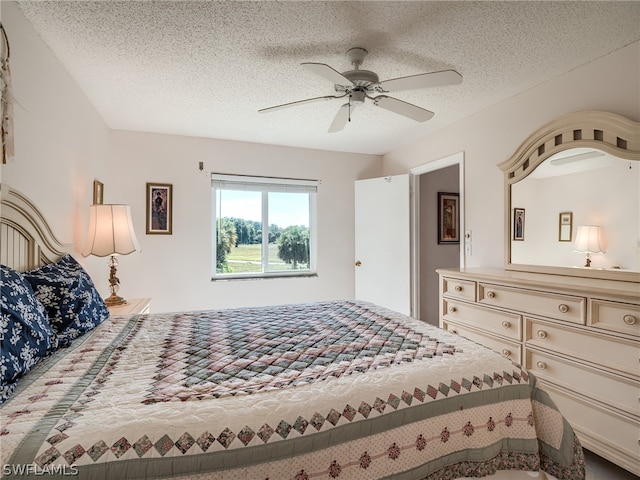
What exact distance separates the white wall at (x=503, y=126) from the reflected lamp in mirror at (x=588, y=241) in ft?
2.06

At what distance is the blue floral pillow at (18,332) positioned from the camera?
1.04 metres

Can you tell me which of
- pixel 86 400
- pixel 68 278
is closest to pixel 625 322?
pixel 86 400

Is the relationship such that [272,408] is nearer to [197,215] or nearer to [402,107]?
[402,107]

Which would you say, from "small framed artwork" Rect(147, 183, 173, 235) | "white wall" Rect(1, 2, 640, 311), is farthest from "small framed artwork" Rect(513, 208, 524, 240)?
"small framed artwork" Rect(147, 183, 173, 235)

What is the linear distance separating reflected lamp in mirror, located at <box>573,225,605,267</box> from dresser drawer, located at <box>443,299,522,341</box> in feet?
1.95

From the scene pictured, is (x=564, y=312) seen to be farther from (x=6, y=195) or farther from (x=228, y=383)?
(x=6, y=195)

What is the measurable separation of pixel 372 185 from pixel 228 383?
11.7ft

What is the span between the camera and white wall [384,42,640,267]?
2035 mm

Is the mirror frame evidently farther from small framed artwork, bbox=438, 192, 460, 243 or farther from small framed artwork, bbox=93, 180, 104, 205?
small framed artwork, bbox=93, 180, 104, 205

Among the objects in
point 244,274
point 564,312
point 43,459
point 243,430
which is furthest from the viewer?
point 244,274

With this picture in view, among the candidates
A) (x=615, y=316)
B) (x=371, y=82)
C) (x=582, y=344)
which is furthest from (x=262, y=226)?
(x=615, y=316)

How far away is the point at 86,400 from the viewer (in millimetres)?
989

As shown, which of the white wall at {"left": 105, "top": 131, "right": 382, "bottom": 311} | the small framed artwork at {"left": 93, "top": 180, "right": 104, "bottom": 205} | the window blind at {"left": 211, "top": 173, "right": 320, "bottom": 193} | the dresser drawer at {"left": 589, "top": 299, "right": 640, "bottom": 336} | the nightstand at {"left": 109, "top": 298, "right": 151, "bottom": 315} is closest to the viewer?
the dresser drawer at {"left": 589, "top": 299, "right": 640, "bottom": 336}

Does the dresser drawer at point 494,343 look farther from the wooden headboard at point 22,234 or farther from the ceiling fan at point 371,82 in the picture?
the wooden headboard at point 22,234
